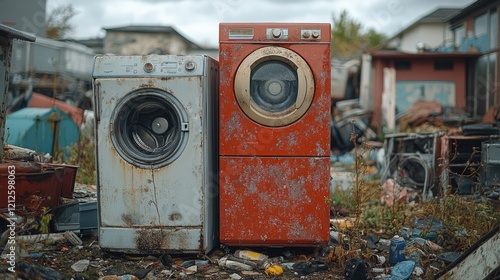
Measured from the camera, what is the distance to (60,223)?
4492mm

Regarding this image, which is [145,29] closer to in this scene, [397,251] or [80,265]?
[80,265]

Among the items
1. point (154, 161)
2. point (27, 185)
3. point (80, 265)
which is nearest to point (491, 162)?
point (154, 161)

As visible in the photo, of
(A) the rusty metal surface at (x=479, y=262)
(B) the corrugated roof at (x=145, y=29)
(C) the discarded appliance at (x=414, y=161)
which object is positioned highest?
(B) the corrugated roof at (x=145, y=29)

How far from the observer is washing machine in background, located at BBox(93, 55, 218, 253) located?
156 inches

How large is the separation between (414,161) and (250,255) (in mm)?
3430

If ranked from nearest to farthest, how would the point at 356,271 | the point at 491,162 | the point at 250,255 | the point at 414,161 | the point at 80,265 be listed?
the point at 356,271 < the point at 80,265 < the point at 250,255 < the point at 491,162 < the point at 414,161

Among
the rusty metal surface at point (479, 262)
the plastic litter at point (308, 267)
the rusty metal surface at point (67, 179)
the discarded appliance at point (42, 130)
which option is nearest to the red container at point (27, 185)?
the rusty metal surface at point (67, 179)

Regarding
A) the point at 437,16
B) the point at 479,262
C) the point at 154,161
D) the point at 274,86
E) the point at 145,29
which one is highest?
the point at 437,16

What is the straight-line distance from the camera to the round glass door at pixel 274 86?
4035mm

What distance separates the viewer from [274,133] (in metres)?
4.08

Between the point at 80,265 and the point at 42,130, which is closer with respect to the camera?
the point at 80,265

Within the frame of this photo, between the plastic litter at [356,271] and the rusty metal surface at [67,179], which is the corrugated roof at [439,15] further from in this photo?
the plastic litter at [356,271]

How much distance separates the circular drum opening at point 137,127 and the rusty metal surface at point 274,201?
0.43 metres

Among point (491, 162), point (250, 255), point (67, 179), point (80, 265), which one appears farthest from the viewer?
point (491, 162)
